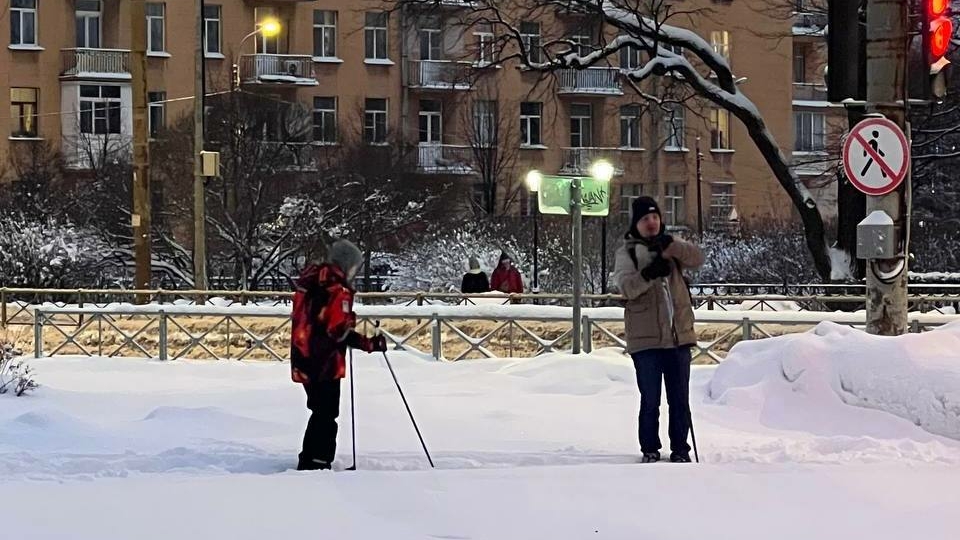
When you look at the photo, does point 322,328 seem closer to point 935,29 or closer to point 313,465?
point 313,465

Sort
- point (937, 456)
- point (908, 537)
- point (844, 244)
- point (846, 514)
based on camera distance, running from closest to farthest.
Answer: point (908, 537), point (846, 514), point (937, 456), point (844, 244)

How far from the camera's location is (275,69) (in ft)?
→ 148

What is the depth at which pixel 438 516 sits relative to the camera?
691 centimetres

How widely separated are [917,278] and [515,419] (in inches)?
749

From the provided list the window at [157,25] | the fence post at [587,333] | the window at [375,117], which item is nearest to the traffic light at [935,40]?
the fence post at [587,333]

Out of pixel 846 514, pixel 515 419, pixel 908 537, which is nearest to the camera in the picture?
pixel 908 537

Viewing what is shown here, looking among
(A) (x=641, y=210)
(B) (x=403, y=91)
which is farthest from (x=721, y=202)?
(A) (x=641, y=210)

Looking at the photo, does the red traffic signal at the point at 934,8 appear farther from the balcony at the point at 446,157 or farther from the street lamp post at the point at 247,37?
the balcony at the point at 446,157

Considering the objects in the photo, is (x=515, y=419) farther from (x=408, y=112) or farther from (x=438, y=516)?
(x=408, y=112)

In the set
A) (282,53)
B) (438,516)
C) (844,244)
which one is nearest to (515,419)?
(438,516)

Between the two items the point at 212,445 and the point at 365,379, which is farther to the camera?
the point at 365,379

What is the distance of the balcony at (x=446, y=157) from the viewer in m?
44.5

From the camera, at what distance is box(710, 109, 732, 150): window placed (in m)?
52.4

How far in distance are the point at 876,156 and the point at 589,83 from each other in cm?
3968
